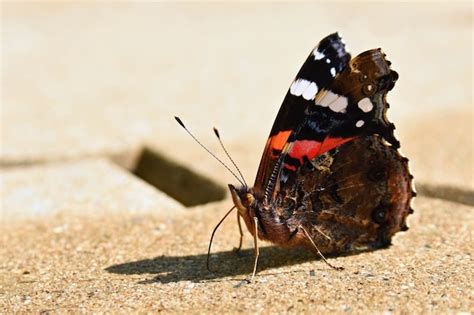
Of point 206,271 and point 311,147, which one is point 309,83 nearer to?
point 311,147

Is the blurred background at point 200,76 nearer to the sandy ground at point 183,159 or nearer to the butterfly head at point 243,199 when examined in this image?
the sandy ground at point 183,159

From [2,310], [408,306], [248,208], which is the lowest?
[2,310]

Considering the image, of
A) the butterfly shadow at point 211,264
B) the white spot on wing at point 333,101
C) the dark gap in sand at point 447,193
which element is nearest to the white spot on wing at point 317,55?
the white spot on wing at point 333,101

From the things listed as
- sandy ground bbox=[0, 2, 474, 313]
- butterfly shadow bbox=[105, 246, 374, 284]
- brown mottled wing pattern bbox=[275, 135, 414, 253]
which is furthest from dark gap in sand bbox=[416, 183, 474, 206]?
butterfly shadow bbox=[105, 246, 374, 284]

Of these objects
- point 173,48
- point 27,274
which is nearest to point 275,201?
point 27,274

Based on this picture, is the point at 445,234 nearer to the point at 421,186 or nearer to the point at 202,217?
the point at 421,186

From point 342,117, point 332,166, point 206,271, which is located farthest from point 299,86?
point 206,271

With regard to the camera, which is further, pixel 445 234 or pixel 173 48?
pixel 173 48
